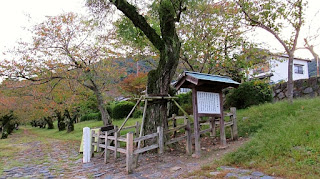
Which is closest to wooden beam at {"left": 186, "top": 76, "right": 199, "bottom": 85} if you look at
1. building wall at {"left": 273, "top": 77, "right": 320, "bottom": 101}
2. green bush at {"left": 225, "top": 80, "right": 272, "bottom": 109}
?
green bush at {"left": 225, "top": 80, "right": 272, "bottom": 109}

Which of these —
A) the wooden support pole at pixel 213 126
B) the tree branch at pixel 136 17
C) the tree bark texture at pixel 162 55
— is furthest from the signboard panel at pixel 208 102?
the tree branch at pixel 136 17

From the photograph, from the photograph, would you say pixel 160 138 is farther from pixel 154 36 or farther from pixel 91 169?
pixel 154 36

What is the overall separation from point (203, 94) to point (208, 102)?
35 centimetres

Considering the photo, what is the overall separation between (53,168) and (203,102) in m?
5.77

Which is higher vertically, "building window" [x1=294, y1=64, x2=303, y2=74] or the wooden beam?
"building window" [x1=294, y1=64, x2=303, y2=74]

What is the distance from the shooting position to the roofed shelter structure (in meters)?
6.98

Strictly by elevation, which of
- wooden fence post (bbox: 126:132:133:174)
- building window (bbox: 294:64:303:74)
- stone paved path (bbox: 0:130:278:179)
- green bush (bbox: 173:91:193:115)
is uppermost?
building window (bbox: 294:64:303:74)

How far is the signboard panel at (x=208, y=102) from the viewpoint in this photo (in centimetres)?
719

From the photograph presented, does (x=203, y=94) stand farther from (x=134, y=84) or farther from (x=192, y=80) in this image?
(x=134, y=84)

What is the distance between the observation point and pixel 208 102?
7430mm

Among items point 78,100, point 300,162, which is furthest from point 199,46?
point 78,100

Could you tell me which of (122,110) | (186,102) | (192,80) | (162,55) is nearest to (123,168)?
(192,80)

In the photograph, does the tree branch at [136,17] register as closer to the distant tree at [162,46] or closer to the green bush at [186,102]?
the distant tree at [162,46]

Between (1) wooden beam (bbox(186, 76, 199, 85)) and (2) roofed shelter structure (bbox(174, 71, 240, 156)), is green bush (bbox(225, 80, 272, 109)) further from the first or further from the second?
(1) wooden beam (bbox(186, 76, 199, 85))
